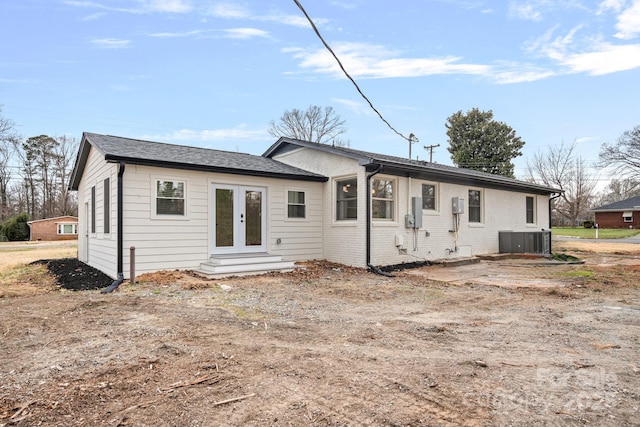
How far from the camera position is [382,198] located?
415 inches

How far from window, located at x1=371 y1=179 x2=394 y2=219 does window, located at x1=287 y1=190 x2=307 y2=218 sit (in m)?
2.05

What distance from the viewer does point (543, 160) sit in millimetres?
40875

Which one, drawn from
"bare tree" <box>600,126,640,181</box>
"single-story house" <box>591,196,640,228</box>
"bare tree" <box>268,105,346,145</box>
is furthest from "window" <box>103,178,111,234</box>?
"single-story house" <box>591,196,640,228</box>

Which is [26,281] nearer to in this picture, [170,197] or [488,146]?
[170,197]

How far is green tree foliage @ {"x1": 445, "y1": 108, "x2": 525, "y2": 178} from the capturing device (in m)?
32.8

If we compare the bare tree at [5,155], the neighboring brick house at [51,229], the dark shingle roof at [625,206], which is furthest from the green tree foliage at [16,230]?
the dark shingle roof at [625,206]

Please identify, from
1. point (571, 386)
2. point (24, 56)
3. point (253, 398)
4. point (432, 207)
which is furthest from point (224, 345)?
point (24, 56)

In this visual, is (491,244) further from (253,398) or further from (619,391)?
(253,398)

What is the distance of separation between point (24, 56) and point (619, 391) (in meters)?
22.2

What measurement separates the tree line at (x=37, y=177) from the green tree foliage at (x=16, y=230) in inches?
97.5

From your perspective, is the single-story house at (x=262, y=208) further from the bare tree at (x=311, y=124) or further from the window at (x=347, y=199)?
the bare tree at (x=311, y=124)

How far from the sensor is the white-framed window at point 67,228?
29672 millimetres

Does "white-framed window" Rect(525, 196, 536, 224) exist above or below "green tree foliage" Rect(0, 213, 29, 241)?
above

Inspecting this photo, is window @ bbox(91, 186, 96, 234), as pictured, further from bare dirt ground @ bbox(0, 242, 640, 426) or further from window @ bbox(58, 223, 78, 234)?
window @ bbox(58, 223, 78, 234)
